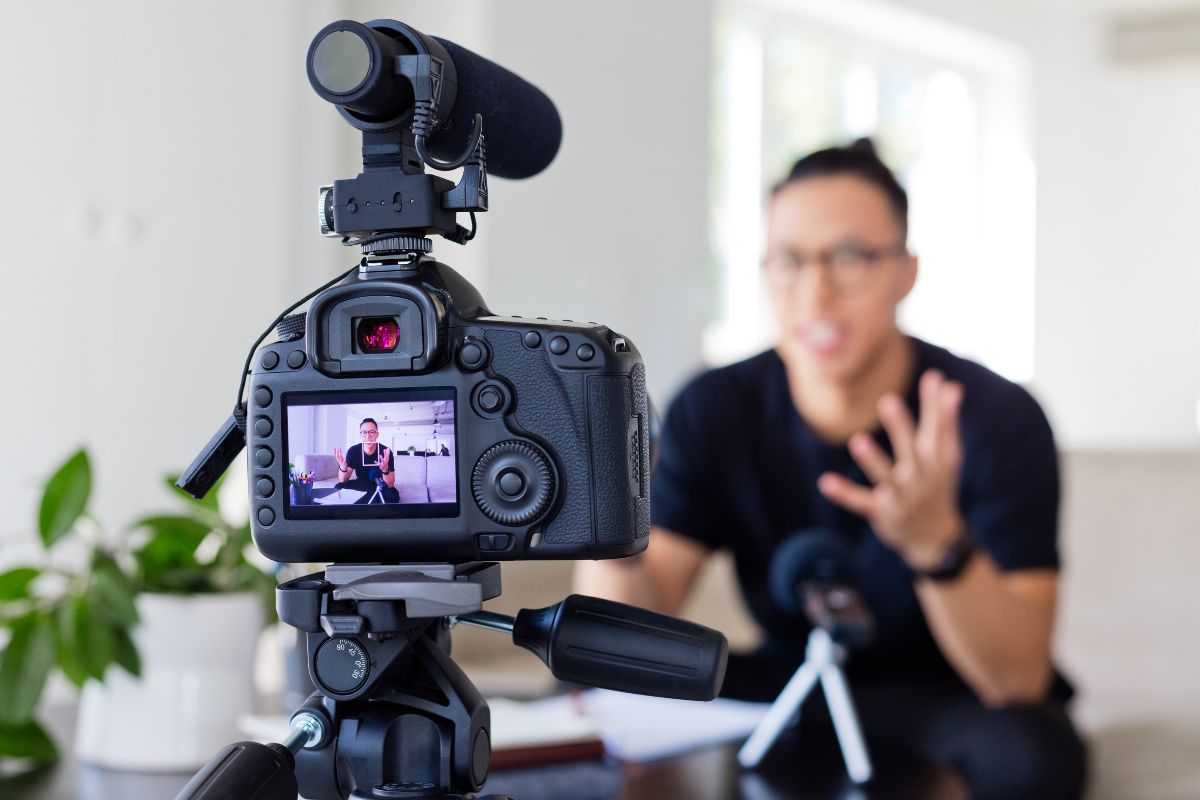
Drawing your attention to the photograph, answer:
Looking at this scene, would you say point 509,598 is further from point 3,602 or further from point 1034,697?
point 3,602

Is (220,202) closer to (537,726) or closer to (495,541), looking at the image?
(537,726)

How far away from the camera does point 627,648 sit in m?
0.50

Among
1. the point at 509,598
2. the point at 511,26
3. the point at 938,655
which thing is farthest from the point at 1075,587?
the point at 511,26

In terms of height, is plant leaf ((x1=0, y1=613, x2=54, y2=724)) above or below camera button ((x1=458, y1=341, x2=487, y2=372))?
below

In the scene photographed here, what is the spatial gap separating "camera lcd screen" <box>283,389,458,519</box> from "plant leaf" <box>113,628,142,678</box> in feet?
1.62

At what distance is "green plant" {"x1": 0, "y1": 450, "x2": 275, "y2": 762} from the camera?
0.91m

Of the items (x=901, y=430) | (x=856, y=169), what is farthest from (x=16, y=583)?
(x=856, y=169)

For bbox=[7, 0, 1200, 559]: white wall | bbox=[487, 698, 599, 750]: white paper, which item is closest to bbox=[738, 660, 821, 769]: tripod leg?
bbox=[487, 698, 599, 750]: white paper

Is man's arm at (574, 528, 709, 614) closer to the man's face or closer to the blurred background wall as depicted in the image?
the man's face

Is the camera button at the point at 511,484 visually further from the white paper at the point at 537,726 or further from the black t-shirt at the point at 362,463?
the white paper at the point at 537,726

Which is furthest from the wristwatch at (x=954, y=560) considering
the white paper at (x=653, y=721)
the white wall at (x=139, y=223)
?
the white wall at (x=139, y=223)

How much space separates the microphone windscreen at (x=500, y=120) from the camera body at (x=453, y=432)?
0.26ft

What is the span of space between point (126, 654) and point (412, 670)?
479mm

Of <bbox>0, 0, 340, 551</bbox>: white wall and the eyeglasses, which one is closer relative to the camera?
the eyeglasses
